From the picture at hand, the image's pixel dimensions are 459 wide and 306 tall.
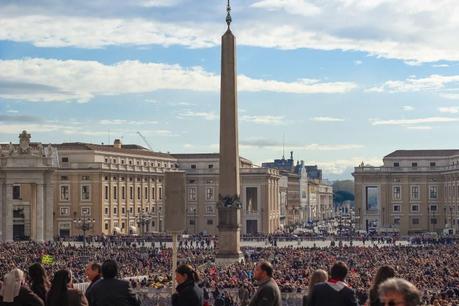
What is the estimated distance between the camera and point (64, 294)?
9453mm

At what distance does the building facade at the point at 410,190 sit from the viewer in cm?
10481

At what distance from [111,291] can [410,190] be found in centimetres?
9820

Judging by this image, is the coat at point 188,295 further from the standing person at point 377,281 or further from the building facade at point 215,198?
the building facade at point 215,198

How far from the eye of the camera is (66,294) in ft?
31.0

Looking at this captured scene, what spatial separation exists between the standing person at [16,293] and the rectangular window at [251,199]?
10003 centimetres

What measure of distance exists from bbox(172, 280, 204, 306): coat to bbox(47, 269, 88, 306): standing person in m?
0.93

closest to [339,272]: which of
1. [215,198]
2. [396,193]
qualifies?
[396,193]

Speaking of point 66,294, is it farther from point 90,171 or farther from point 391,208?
point 391,208

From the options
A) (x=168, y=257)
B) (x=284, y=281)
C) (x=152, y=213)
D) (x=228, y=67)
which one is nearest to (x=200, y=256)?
(x=168, y=257)

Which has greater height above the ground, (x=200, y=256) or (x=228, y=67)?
(x=228, y=67)

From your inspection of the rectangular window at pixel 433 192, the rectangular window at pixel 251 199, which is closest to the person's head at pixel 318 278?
the rectangular window at pixel 433 192

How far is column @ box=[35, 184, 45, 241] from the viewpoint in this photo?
264 ft

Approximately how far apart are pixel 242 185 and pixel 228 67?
221ft

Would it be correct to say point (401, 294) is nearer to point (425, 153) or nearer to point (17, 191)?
point (17, 191)
